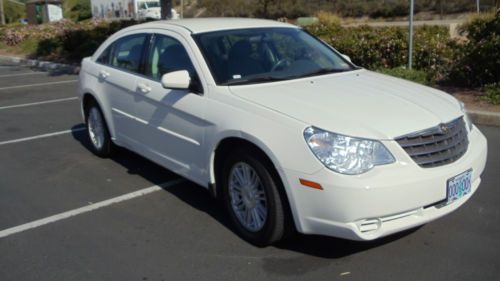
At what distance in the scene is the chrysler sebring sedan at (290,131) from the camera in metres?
3.60

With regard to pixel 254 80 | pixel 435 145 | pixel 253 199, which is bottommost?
pixel 253 199

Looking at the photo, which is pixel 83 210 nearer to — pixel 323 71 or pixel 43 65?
pixel 323 71

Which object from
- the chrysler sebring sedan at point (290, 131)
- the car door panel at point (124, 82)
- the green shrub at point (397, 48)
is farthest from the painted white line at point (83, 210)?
the green shrub at point (397, 48)

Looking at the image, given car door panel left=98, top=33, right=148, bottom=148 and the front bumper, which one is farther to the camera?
car door panel left=98, top=33, right=148, bottom=148

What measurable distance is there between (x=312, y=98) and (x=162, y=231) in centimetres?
160

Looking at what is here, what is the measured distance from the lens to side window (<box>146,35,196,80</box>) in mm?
4949

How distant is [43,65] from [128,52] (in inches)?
478

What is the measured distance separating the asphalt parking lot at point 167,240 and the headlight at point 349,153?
75 cm

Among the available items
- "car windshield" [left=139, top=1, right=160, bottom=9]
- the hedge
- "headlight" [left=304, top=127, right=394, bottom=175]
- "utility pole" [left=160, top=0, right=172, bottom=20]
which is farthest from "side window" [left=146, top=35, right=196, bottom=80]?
"car windshield" [left=139, top=1, right=160, bottom=9]

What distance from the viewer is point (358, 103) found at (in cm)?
407

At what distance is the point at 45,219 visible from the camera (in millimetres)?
4898

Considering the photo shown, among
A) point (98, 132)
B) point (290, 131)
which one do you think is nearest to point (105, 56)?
point (98, 132)

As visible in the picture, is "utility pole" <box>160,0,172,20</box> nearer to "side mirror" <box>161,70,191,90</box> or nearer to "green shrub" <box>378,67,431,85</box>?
"green shrub" <box>378,67,431,85</box>

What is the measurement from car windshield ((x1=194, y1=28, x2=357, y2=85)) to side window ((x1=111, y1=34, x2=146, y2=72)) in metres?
0.95
